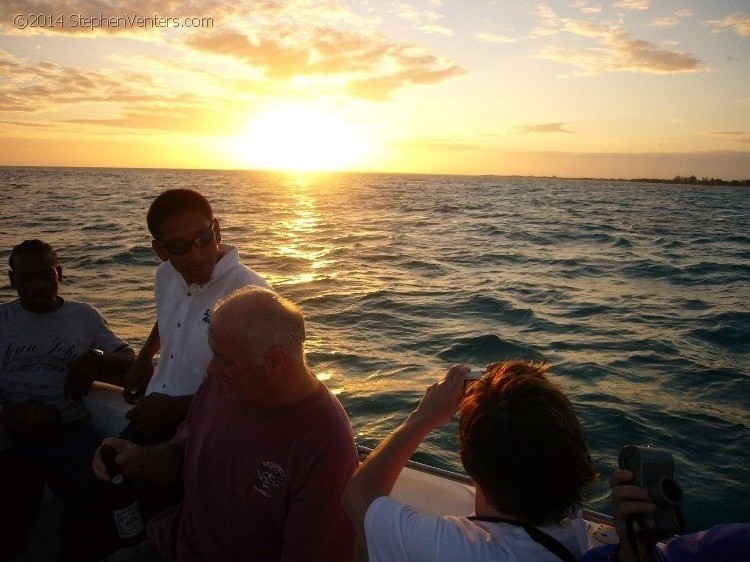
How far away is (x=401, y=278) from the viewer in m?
14.0

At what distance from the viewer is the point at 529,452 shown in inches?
57.9

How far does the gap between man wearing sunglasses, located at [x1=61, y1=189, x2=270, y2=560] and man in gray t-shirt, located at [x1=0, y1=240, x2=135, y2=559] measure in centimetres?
58

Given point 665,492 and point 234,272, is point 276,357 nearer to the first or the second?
point 234,272

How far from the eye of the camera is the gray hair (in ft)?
6.97

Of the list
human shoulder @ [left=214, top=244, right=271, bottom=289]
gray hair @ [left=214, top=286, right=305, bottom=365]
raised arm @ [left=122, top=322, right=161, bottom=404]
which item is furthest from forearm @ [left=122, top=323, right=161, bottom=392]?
gray hair @ [left=214, top=286, right=305, bottom=365]

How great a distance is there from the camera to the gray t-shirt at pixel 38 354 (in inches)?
144

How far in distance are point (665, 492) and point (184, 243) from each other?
8.07 feet

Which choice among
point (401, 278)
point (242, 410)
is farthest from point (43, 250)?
point (401, 278)

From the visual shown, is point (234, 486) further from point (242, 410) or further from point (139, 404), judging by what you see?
point (139, 404)

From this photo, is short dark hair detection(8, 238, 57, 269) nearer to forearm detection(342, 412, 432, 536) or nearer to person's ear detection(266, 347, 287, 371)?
person's ear detection(266, 347, 287, 371)

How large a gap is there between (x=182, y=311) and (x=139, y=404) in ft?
1.77

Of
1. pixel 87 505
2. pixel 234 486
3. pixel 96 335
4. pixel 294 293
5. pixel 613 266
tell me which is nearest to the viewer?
pixel 234 486

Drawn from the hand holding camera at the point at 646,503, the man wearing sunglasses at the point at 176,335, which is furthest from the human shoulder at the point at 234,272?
the hand holding camera at the point at 646,503

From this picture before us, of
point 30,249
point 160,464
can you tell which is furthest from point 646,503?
point 30,249
